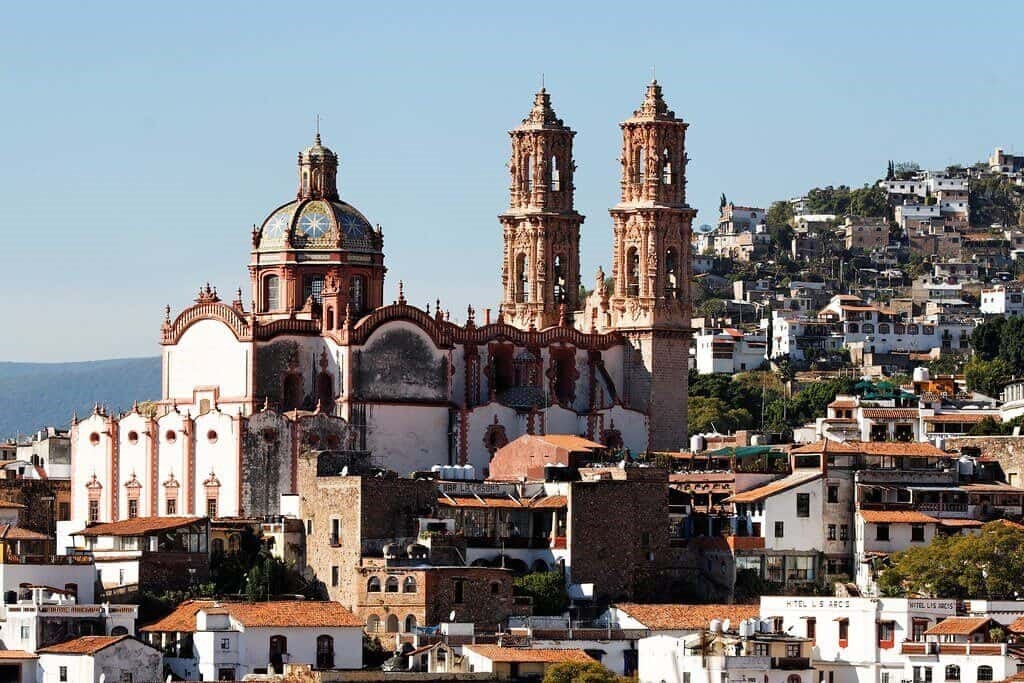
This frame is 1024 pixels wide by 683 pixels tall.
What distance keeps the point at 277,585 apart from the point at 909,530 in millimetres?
17552

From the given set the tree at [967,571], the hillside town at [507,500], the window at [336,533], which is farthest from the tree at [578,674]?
the window at [336,533]

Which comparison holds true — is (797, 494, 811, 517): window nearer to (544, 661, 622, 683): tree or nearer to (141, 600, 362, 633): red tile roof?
(141, 600, 362, 633): red tile roof

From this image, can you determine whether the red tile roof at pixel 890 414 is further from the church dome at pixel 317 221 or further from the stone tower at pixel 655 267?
the church dome at pixel 317 221

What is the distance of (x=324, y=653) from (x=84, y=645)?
592 centimetres

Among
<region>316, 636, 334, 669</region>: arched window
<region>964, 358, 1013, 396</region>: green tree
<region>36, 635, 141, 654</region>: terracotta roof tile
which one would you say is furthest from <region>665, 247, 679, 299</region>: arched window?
<region>36, 635, 141, 654</region>: terracotta roof tile

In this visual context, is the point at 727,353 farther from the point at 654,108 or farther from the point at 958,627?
the point at 958,627

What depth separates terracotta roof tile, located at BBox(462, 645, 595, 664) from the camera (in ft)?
254

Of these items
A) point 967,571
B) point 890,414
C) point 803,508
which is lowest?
point 967,571

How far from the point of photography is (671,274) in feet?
357

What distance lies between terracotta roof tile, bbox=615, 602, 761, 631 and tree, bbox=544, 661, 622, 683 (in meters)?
6.69

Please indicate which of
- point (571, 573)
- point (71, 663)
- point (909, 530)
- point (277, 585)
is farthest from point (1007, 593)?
point (71, 663)

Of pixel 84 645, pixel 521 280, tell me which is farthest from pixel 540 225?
pixel 84 645

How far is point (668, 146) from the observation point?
110 metres

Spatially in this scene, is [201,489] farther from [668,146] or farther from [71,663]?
[668,146]
